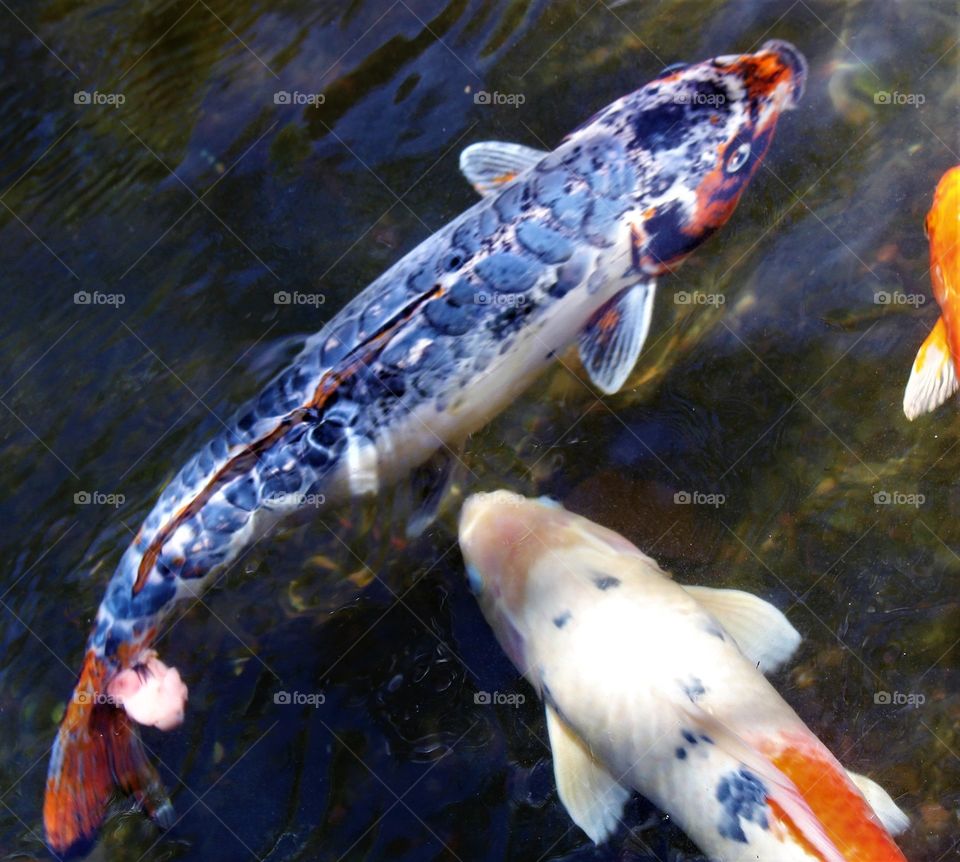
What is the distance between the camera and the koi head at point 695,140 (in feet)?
13.0

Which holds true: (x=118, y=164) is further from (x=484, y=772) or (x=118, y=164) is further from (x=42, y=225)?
(x=484, y=772)

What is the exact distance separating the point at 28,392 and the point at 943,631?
480cm

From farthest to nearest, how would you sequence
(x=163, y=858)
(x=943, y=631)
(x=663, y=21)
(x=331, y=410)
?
(x=663, y=21) < (x=943, y=631) < (x=163, y=858) < (x=331, y=410)

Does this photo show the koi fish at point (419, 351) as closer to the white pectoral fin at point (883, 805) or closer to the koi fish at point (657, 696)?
the koi fish at point (657, 696)

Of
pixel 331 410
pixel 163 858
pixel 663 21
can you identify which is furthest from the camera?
pixel 663 21

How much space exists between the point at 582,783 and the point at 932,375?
8.71 ft

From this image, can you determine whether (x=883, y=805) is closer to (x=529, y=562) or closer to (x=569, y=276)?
(x=529, y=562)

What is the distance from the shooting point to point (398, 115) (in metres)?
4.82

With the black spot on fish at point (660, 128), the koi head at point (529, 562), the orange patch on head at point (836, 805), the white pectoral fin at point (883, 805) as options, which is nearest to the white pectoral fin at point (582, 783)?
the koi head at point (529, 562)

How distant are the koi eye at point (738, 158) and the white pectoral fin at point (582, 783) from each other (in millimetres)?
2525

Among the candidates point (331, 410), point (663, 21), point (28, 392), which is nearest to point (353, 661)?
point (331, 410)

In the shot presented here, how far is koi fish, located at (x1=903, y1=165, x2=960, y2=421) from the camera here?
4.38 metres

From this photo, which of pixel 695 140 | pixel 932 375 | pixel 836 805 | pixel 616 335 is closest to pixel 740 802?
pixel 836 805

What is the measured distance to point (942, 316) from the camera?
4.53 meters
